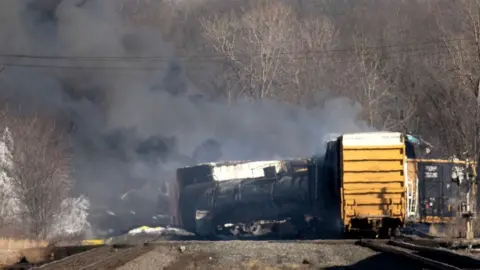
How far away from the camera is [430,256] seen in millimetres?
15336

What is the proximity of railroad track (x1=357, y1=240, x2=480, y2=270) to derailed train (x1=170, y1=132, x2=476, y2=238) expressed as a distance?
3019mm

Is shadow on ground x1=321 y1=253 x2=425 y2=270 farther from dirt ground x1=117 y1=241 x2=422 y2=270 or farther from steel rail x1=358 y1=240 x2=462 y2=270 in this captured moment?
steel rail x1=358 y1=240 x2=462 y2=270

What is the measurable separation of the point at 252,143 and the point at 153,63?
7469mm

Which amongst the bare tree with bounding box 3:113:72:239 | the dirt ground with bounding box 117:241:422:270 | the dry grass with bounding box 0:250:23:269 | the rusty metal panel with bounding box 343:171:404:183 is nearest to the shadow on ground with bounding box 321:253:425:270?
the dirt ground with bounding box 117:241:422:270

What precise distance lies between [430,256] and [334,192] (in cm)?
919

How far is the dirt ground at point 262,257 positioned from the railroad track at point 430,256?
0.81ft

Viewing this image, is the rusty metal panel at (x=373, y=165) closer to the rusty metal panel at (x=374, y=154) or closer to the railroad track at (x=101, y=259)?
the rusty metal panel at (x=374, y=154)

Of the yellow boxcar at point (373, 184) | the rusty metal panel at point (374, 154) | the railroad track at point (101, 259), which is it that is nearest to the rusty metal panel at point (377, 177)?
the yellow boxcar at point (373, 184)

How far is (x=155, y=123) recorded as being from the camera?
39375 millimetres

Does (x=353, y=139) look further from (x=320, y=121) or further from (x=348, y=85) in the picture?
(x=348, y=85)

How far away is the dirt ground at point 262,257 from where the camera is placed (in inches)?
581

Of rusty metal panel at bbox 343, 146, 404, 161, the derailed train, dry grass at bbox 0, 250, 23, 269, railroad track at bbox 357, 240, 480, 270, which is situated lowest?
dry grass at bbox 0, 250, 23, 269

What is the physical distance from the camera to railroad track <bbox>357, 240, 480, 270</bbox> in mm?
12795

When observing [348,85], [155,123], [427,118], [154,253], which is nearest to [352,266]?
[154,253]
